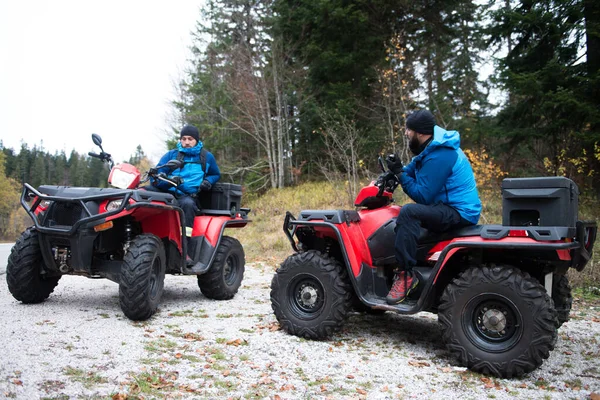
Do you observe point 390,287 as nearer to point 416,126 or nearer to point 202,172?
point 416,126

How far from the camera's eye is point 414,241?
13.6 ft

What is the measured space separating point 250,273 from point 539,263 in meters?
5.78

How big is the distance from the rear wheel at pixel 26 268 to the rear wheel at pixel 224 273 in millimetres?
1858

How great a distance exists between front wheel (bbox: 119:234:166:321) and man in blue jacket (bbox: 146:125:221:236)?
105 cm

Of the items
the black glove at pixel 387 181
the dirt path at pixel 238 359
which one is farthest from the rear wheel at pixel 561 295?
the black glove at pixel 387 181

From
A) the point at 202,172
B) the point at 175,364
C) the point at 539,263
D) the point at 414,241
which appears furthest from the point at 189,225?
the point at 539,263

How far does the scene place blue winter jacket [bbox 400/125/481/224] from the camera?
4199 millimetres

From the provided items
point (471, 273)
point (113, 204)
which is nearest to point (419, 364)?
point (471, 273)

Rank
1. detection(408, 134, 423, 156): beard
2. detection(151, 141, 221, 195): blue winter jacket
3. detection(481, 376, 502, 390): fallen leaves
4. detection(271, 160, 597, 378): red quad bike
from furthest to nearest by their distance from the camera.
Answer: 1. detection(151, 141, 221, 195): blue winter jacket
2. detection(408, 134, 423, 156): beard
3. detection(271, 160, 597, 378): red quad bike
4. detection(481, 376, 502, 390): fallen leaves

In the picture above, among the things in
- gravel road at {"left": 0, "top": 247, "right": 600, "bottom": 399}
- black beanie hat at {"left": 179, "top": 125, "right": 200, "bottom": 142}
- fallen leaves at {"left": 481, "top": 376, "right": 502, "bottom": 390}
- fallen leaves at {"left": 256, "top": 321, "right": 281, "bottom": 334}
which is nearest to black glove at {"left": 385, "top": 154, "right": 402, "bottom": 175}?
gravel road at {"left": 0, "top": 247, "right": 600, "bottom": 399}

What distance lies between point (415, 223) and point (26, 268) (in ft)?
13.1

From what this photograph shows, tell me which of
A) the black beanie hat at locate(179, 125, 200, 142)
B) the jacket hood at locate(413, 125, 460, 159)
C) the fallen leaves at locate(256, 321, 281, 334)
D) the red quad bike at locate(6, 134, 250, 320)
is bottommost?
the fallen leaves at locate(256, 321, 281, 334)

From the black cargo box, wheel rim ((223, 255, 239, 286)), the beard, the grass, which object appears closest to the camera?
the grass

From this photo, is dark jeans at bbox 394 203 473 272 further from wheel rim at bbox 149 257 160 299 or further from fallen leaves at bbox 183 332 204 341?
wheel rim at bbox 149 257 160 299
